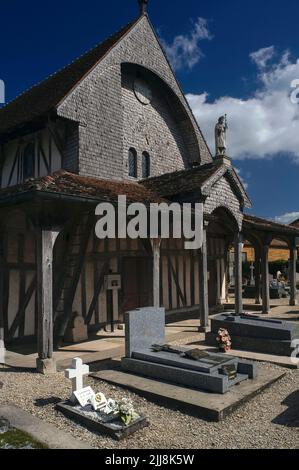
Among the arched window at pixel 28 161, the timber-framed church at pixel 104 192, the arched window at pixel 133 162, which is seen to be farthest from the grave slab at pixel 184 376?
the arched window at pixel 133 162

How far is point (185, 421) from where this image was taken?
17.6 feet

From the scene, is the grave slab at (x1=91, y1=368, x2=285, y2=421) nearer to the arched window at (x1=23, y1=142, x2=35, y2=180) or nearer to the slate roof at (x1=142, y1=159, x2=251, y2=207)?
the slate roof at (x1=142, y1=159, x2=251, y2=207)

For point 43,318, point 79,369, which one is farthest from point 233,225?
point 79,369

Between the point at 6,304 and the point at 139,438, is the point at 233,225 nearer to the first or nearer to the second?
the point at 6,304

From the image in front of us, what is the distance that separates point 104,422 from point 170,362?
6.88 ft

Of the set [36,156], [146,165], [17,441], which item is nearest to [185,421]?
[17,441]

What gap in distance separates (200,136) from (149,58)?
12.9 feet

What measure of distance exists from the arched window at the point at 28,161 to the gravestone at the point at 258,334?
295 inches

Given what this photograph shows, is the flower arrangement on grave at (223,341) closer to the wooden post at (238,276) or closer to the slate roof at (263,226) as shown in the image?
the wooden post at (238,276)

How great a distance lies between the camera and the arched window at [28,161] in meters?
12.6

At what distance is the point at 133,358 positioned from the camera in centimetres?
757

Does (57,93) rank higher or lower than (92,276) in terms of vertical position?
higher

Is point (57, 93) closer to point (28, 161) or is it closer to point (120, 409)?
point (28, 161)

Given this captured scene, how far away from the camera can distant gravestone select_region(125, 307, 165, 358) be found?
773 cm
